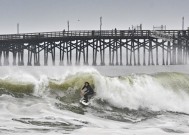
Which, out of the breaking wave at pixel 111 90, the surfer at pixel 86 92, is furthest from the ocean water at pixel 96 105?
the surfer at pixel 86 92

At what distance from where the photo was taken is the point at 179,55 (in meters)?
54.8

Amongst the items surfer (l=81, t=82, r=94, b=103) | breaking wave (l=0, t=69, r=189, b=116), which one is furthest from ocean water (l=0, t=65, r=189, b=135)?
surfer (l=81, t=82, r=94, b=103)

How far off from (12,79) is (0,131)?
935 centimetres

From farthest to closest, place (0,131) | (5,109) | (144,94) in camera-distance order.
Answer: (144,94) < (5,109) < (0,131)

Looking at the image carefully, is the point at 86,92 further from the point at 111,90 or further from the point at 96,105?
the point at 111,90

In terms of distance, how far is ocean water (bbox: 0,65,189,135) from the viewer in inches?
449

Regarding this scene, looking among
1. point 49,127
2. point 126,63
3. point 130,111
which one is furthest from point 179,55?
point 49,127

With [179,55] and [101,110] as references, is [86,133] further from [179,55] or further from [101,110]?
[179,55]

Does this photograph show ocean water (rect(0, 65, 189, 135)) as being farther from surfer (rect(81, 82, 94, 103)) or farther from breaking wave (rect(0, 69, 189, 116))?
surfer (rect(81, 82, 94, 103))

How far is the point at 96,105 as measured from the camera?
52.4 feet

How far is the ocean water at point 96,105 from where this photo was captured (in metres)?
11.4

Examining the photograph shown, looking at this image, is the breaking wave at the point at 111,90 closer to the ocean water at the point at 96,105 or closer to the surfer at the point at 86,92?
the ocean water at the point at 96,105

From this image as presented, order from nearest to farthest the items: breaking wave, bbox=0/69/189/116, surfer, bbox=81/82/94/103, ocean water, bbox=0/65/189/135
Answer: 1. ocean water, bbox=0/65/189/135
2. surfer, bbox=81/82/94/103
3. breaking wave, bbox=0/69/189/116

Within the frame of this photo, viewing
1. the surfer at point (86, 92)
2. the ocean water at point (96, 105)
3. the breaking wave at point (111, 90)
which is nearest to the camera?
the ocean water at point (96, 105)
